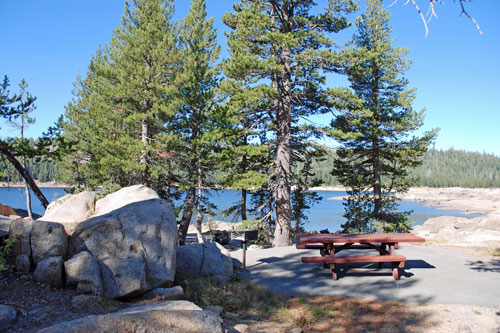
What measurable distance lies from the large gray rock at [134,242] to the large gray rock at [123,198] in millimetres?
1266

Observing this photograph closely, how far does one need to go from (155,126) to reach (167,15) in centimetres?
613

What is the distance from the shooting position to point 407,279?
7.68 metres

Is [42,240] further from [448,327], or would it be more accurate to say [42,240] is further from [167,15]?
[167,15]

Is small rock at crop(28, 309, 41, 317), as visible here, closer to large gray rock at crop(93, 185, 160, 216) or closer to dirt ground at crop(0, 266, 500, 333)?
dirt ground at crop(0, 266, 500, 333)

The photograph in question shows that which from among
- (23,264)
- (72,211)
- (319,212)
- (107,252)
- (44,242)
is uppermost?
(72,211)

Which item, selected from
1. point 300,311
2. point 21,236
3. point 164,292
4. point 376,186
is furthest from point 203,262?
point 376,186

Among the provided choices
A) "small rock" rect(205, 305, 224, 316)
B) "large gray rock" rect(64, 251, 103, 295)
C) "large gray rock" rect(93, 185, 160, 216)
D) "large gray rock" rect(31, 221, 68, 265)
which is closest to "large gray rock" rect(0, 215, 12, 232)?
"large gray rock" rect(31, 221, 68, 265)

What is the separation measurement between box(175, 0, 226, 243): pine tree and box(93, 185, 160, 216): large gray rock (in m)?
6.99

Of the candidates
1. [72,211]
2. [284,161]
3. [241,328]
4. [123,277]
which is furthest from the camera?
[284,161]

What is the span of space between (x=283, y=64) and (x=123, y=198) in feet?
30.7

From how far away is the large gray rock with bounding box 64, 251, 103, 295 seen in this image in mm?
5598

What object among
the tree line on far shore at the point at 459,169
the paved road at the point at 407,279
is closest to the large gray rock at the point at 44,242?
the paved road at the point at 407,279

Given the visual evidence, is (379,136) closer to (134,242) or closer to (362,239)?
(362,239)

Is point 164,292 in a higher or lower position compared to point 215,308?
higher
